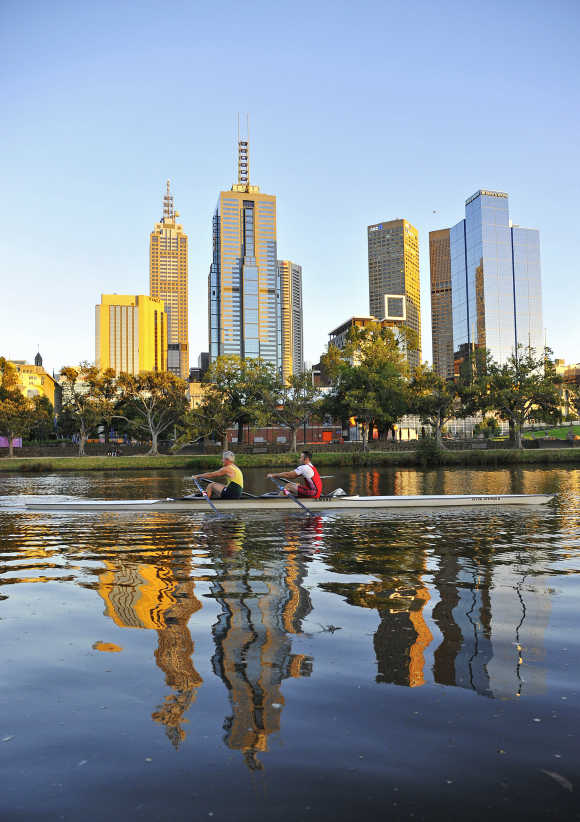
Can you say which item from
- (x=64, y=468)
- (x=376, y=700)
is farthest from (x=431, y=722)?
(x=64, y=468)

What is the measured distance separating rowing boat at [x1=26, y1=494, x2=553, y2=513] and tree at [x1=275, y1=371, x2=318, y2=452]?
52123mm

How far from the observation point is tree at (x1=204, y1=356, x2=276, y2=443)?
246 feet

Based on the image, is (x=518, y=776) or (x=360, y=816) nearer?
(x=360, y=816)

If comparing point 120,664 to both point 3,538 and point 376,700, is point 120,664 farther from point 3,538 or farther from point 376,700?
point 3,538

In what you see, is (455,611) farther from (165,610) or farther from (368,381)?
(368,381)

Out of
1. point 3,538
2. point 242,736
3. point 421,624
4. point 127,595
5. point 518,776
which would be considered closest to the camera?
point 518,776

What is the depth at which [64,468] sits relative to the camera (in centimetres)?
6112

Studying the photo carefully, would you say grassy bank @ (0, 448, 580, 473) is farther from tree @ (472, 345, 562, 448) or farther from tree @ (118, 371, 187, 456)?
tree @ (118, 371, 187, 456)

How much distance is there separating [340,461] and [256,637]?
54553mm

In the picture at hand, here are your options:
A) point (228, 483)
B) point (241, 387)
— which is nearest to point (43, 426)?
point (241, 387)

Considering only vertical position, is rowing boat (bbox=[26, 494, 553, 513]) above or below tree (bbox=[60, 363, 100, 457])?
below

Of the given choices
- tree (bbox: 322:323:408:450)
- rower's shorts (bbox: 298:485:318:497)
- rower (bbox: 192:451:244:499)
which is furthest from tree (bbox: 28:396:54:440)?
rower's shorts (bbox: 298:485:318:497)

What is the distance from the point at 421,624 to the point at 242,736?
3376 millimetres

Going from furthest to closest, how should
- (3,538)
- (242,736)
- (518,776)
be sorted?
(3,538) → (242,736) → (518,776)
